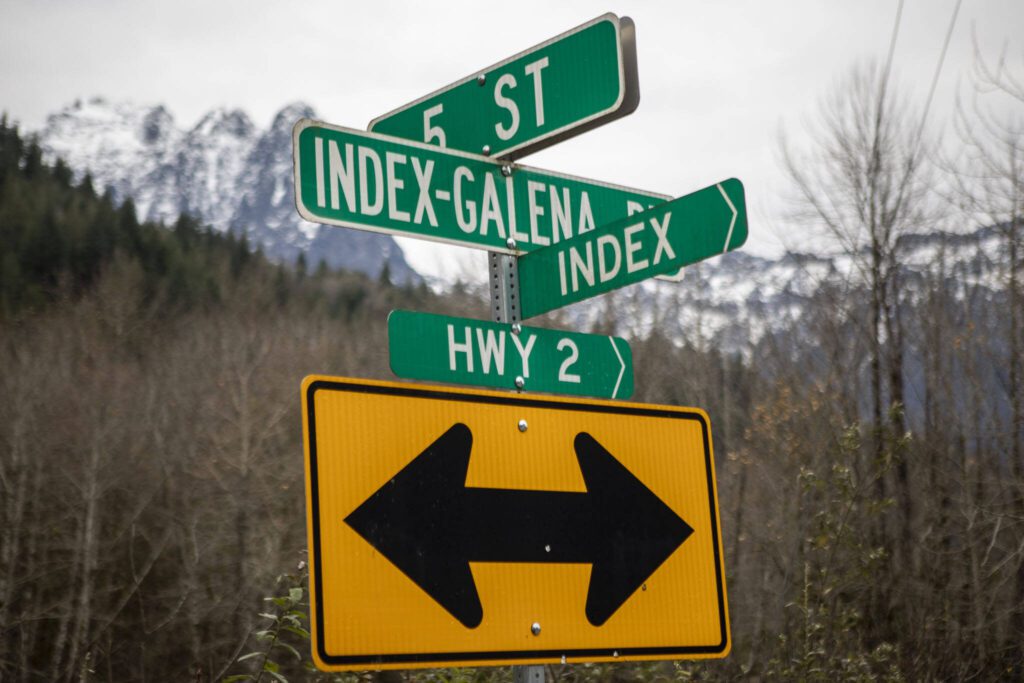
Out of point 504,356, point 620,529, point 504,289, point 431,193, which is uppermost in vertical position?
point 431,193

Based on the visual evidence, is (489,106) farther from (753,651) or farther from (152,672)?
(152,672)

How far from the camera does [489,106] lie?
337 centimetres

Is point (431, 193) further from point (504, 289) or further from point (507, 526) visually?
point (507, 526)

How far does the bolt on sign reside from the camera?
2.33 metres

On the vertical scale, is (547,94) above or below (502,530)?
above

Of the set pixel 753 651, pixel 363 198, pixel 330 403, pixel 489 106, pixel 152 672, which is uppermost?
pixel 489 106

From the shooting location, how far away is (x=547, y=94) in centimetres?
327

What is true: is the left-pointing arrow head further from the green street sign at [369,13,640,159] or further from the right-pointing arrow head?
the green street sign at [369,13,640,159]

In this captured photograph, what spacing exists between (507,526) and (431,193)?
1016mm

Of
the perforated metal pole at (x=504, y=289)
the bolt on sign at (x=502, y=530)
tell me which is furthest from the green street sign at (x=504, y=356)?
the bolt on sign at (x=502, y=530)

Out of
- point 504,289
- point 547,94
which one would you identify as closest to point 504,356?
point 504,289

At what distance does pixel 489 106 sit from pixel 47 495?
33489 mm

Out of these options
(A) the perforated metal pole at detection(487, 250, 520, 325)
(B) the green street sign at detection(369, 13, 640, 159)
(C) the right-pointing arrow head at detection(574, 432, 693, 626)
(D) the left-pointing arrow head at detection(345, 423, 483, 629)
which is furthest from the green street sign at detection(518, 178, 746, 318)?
(D) the left-pointing arrow head at detection(345, 423, 483, 629)

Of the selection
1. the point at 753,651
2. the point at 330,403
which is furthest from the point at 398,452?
the point at 753,651
